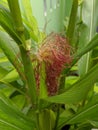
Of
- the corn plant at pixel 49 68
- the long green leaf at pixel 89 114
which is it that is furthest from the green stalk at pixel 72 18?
the long green leaf at pixel 89 114

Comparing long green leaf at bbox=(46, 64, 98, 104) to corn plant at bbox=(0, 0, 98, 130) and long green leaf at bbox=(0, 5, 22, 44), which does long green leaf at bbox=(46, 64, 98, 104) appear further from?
long green leaf at bbox=(0, 5, 22, 44)

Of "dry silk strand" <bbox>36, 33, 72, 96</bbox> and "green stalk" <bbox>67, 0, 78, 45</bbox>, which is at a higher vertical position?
"green stalk" <bbox>67, 0, 78, 45</bbox>

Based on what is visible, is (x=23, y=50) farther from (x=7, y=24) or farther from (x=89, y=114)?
(x=89, y=114)

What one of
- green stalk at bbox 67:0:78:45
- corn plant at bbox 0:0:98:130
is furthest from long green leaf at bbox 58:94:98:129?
green stalk at bbox 67:0:78:45

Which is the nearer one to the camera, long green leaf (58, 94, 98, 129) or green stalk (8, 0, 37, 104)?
green stalk (8, 0, 37, 104)

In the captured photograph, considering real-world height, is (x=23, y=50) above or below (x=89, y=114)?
above

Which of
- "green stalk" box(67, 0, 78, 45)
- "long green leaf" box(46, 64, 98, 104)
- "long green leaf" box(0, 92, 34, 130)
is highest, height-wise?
"green stalk" box(67, 0, 78, 45)

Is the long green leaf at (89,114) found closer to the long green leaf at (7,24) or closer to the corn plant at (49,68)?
the corn plant at (49,68)

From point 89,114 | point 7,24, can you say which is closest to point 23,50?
point 7,24
